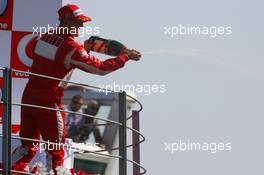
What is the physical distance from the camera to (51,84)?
17484mm

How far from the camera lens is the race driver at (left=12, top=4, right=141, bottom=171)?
17.5m

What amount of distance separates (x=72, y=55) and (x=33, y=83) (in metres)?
0.55

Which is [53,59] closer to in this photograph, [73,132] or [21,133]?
[21,133]

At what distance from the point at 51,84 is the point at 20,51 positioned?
9.06 feet

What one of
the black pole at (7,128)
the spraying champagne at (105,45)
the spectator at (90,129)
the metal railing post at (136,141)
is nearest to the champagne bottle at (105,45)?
the spraying champagne at (105,45)

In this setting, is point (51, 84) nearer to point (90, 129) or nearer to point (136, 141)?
point (136, 141)

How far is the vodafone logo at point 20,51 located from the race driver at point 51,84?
244cm

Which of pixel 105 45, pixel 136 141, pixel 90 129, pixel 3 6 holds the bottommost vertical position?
pixel 136 141

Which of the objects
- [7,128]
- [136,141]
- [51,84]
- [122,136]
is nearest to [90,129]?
[136,141]

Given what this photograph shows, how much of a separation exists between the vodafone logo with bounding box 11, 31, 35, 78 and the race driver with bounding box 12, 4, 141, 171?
8.00 feet

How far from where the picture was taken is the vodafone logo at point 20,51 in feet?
66.1

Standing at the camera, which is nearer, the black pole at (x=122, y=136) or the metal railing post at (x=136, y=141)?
the black pole at (x=122, y=136)

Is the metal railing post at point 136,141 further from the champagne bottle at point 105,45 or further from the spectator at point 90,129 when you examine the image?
the spectator at point 90,129

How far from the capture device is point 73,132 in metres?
26.1
